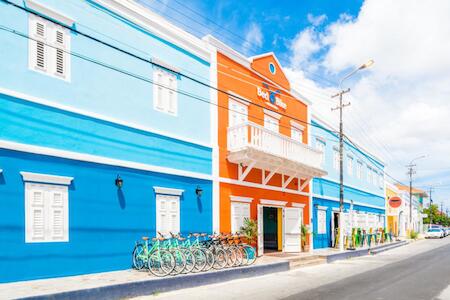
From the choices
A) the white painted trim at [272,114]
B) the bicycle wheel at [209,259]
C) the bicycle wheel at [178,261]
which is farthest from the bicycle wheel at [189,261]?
the white painted trim at [272,114]

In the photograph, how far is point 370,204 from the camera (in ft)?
103

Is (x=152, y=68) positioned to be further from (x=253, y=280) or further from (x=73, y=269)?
(x=253, y=280)

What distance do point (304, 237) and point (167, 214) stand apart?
9.06 m

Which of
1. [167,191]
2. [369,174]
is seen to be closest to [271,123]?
[167,191]

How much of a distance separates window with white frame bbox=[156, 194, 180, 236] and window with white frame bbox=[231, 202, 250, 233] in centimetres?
305

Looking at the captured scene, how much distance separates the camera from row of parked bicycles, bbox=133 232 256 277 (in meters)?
10.4

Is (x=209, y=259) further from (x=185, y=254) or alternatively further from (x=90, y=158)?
(x=90, y=158)

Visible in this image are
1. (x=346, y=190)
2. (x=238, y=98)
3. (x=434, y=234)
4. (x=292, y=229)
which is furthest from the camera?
(x=434, y=234)

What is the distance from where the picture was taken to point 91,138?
10508mm

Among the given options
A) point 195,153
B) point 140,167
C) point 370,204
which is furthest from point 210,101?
point 370,204

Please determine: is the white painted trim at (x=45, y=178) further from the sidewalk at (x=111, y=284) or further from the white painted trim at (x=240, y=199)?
the white painted trim at (x=240, y=199)

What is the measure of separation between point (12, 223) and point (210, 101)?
822 cm

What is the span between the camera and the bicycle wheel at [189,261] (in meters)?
10.8

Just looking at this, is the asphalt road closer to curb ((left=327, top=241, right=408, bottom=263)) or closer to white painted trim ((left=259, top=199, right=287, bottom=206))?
curb ((left=327, top=241, right=408, bottom=263))
